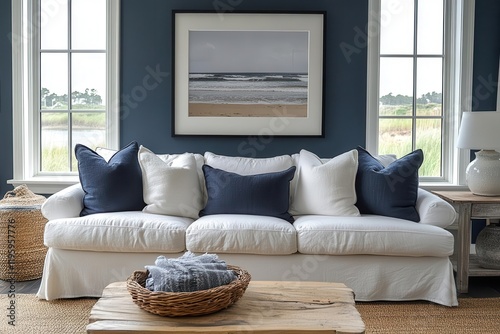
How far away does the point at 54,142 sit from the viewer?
461 centimetres

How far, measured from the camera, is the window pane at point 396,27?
176 inches

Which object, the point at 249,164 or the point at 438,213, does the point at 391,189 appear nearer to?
the point at 438,213

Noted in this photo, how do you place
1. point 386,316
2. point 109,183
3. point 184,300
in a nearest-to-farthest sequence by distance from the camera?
point 184,300
point 386,316
point 109,183

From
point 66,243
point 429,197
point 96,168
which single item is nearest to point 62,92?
point 96,168

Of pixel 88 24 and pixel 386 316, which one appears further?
pixel 88 24

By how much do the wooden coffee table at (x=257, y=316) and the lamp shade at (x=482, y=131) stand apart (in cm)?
197

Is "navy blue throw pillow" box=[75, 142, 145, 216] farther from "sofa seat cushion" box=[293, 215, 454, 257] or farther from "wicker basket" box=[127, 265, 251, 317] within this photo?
"wicker basket" box=[127, 265, 251, 317]

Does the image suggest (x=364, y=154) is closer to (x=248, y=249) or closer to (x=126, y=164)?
(x=248, y=249)

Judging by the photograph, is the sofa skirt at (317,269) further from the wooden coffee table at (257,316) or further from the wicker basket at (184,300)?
the wicker basket at (184,300)

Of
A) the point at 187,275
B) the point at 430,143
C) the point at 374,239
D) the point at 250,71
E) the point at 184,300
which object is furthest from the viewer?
the point at 430,143

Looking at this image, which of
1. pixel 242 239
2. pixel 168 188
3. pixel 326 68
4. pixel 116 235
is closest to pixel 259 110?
pixel 326 68

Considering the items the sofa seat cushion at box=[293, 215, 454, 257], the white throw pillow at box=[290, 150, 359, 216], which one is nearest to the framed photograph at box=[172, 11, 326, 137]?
the white throw pillow at box=[290, 150, 359, 216]

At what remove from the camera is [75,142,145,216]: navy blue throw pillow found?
356cm

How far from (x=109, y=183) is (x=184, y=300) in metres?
1.78
